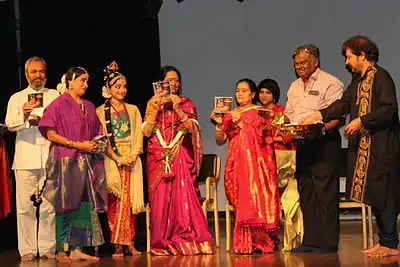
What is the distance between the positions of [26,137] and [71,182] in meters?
0.62

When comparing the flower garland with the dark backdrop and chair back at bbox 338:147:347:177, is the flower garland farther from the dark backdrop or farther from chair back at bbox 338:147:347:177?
the dark backdrop

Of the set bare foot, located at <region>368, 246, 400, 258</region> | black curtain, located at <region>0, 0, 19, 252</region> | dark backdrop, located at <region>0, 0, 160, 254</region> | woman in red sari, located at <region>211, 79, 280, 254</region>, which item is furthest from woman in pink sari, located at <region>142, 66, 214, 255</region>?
black curtain, located at <region>0, 0, 19, 252</region>

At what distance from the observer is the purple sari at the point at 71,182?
5.38 meters

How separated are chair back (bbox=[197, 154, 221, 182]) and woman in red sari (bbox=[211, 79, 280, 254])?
413 mm

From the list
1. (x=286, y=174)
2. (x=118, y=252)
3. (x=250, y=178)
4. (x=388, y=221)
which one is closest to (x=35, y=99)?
(x=118, y=252)

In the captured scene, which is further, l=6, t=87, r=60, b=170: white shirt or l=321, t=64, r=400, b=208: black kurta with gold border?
l=6, t=87, r=60, b=170: white shirt

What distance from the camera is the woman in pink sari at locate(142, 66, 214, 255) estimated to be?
A: 553cm

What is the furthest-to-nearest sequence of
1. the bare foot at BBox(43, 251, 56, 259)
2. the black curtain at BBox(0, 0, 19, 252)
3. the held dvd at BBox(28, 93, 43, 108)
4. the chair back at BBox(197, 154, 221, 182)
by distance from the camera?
the black curtain at BBox(0, 0, 19, 252) < the chair back at BBox(197, 154, 221, 182) < the bare foot at BBox(43, 251, 56, 259) < the held dvd at BBox(28, 93, 43, 108)

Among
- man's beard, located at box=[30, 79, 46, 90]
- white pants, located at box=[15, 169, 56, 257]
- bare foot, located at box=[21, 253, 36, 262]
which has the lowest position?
bare foot, located at box=[21, 253, 36, 262]

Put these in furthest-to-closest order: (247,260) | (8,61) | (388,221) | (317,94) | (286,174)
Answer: (8,61)
(286,174)
(317,94)
(247,260)
(388,221)

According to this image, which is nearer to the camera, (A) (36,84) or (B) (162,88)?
(B) (162,88)

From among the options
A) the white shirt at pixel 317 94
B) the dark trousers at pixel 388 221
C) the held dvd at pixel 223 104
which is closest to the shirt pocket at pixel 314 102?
the white shirt at pixel 317 94

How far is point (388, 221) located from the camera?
4.93 m

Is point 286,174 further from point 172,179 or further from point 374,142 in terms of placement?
point 374,142
